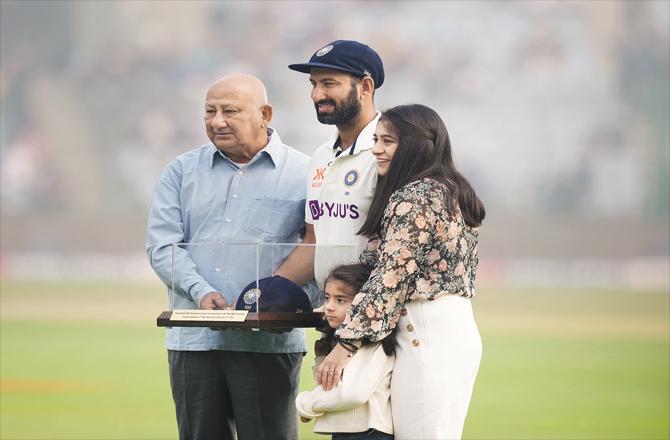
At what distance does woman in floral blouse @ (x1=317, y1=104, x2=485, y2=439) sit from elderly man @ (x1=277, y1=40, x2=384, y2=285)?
0.15 metres

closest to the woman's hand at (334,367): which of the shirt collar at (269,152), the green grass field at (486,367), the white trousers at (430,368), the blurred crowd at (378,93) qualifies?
the white trousers at (430,368)

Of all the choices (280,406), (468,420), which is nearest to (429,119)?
(280,406)

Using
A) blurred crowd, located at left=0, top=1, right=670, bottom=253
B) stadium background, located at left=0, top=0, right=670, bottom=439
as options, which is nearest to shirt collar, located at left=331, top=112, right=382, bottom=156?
stadium background, located at left=0, top=0, right=670, bottom=439

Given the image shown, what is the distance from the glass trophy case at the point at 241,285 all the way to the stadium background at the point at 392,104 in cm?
1723

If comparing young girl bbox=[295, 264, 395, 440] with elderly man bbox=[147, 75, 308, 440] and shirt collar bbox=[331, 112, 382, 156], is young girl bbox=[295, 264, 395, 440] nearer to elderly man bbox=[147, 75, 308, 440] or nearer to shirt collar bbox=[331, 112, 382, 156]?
shirt collar bbox=[331, 112, 382, 156]

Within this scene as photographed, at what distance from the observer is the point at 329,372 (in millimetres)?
2479

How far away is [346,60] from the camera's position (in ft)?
9.04

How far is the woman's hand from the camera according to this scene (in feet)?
8.11

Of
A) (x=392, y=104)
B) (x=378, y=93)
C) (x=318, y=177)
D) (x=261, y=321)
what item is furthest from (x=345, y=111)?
(x=378, y=93)

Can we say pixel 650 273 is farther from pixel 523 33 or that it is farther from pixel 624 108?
pixel 523 33

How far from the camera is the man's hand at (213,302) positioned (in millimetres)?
2896

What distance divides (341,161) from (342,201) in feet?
0.42

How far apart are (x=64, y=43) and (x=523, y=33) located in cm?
1355

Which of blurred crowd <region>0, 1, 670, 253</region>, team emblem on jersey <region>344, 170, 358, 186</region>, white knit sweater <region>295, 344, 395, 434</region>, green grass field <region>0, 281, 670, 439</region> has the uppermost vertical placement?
blurred crowd <region>0, 1, 670, 253</region>
